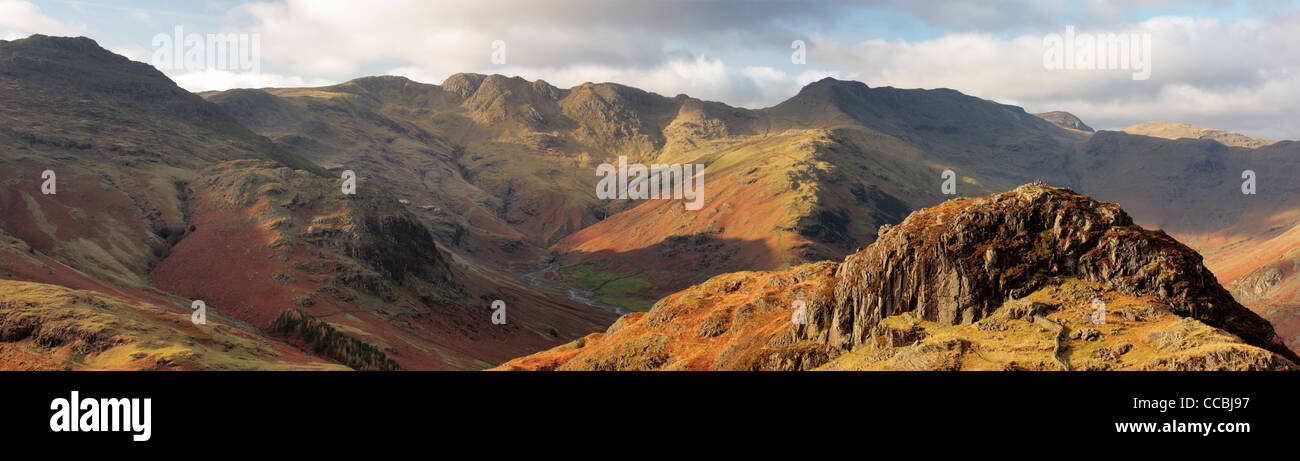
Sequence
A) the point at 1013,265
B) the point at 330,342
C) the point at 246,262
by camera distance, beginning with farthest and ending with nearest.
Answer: the point at 246,262
the point at 330,342
the point at 1013,265

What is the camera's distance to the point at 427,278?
181250 mm

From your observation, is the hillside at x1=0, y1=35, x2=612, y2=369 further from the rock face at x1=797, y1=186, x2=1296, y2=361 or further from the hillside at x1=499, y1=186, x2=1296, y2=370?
the rock face at x1=797, y1=186, x2=1296, y2=361

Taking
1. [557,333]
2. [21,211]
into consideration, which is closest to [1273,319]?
[557,333]

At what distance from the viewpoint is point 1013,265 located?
1997 inches

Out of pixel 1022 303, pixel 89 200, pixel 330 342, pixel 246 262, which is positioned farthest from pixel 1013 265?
pixel 89 200

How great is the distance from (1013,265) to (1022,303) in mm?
3875

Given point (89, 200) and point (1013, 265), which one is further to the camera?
point (89, 200)

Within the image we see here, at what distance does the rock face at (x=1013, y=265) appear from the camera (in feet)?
154

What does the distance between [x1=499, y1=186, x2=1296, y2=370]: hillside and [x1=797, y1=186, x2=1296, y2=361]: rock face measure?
85 millimetres

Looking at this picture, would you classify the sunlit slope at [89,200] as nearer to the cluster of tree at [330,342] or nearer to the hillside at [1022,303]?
the cluster of tree at [330,342]

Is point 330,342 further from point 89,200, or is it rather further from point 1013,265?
point 1013,265

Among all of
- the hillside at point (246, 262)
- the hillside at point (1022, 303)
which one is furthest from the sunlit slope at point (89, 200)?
the hillside at point (1022, 303)

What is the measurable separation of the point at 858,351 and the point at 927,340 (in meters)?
7.17
